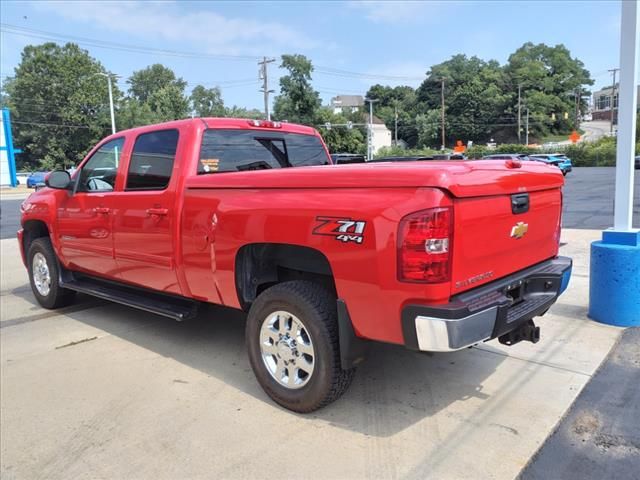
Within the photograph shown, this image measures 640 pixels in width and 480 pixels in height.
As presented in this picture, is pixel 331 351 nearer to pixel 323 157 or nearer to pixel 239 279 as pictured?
pixel 239 279

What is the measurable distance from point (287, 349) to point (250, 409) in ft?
1.71

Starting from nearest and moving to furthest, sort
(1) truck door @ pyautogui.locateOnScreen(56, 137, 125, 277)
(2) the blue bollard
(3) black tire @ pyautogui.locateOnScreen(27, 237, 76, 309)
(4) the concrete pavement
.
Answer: (4) the concrete pavement, (2) the blue bollard, (1) truck door @ pyautogui.locateOnScreen(56, 137, 125, 277), (3) black tire @ pyautogui.locateOnScreen(27, 237, 76, 309)

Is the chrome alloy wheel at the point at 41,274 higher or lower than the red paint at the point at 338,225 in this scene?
lower

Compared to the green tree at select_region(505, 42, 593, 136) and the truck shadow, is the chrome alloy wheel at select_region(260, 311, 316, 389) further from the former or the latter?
the green tree at select_region(505, 42, 593, 136)

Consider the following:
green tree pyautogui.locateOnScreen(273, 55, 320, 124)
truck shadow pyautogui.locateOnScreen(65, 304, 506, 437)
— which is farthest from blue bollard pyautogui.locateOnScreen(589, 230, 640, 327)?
green tree pyautogui.locateOnScreen(273, 55, 320, 124)

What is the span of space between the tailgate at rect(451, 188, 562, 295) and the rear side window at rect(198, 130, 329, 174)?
2281 millimetres

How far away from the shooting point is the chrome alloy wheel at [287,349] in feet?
10.9

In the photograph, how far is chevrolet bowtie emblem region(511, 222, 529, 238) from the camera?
321 centimetres

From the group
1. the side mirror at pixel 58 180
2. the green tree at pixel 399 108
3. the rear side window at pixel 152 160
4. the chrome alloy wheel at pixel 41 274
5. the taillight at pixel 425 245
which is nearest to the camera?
the taillight at pixel 425 245

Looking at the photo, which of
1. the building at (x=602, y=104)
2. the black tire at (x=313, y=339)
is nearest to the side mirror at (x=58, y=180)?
the black tire at (x=313, y=339)

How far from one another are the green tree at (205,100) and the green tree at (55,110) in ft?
137

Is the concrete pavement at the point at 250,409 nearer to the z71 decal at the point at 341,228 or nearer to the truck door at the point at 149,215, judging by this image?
the truck door at the point at 149,215

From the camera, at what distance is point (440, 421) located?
10.8 ft

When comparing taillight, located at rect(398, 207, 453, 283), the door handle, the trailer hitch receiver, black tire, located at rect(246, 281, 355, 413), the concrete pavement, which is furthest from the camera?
the door handle
